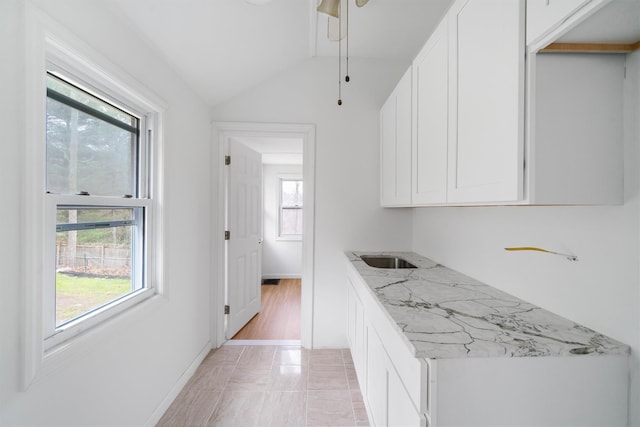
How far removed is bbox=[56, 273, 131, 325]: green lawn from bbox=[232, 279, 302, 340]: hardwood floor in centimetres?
160

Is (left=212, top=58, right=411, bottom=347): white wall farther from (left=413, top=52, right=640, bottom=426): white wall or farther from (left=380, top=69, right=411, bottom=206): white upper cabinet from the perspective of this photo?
(left=413, top=52, right=640, bottom=426): white wall

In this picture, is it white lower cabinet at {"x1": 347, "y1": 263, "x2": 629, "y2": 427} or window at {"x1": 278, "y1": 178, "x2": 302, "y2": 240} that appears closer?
white lower cabinet at {"x1": 347, "y1": 263, "x2": 629, "y2": 427}

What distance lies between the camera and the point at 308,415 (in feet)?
5.67

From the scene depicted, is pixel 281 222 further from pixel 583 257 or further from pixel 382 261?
pixel 583 257

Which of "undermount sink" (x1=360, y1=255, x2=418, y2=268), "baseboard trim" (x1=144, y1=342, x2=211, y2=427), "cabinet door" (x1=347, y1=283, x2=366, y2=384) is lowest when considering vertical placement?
"baseboard trim" (x1=144, y1=342, x2=211, y2=427)

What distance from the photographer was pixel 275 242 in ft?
16.6

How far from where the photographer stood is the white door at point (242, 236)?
2643 millimetres

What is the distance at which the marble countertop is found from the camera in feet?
2.66

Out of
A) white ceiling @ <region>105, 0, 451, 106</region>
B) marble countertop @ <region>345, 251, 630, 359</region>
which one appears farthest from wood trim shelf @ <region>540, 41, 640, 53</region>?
white ceiling @ <region>105, 0, 451, 106</region>

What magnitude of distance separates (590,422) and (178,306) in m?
2.15

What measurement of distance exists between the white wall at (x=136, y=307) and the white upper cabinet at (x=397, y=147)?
1551 mm

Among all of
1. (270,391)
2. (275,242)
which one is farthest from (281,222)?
(270,391)

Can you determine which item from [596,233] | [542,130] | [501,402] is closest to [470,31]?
[542,130]

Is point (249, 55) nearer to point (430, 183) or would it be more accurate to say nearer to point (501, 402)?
point (430, 183)
